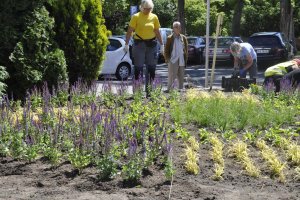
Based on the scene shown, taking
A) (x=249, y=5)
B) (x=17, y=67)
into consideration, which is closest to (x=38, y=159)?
(x=17, y=67)

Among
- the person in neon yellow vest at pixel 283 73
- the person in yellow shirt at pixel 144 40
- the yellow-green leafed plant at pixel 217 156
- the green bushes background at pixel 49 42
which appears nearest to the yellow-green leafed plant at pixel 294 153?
the yellow-green leafed plant at pixel 217 156

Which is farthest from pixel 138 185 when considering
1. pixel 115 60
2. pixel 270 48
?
pixel 270 48

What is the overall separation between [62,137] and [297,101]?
4501 millimetres

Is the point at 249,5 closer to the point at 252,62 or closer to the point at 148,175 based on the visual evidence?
the point at 252,62

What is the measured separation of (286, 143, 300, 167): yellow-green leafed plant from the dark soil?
17 centimetres

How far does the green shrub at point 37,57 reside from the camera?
924 centimetres

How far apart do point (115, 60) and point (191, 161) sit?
49.3 feet

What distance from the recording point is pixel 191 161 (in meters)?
5.79

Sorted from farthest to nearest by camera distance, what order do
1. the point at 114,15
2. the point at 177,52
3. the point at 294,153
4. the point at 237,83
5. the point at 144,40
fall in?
the point at 114,15 < the point at 177,52 < the point at 237,83 < the point at 144,40 < the point at 294,153

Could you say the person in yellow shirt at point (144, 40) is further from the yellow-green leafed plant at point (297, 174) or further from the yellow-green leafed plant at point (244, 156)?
the yellow-green leafed plant at point (297, 174)

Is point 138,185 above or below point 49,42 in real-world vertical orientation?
below

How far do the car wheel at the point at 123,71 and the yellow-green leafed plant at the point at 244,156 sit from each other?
47.1 feet

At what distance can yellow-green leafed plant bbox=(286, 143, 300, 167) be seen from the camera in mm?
6074

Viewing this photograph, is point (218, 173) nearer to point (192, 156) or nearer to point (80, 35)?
point (192, 156)
